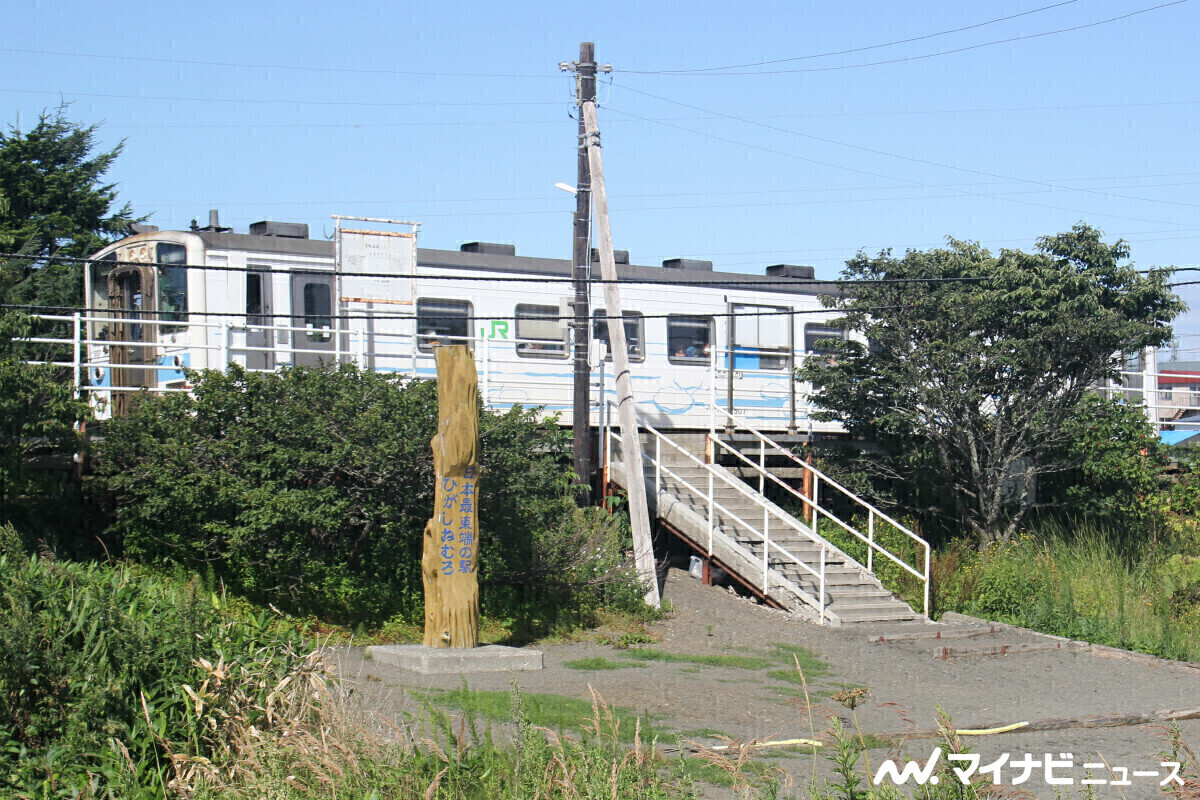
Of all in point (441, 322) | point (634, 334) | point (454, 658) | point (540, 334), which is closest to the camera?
point (454, 658)

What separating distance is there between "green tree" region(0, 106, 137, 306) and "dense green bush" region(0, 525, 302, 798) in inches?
861

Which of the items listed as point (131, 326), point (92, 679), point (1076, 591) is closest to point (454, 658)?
point (92, 679)

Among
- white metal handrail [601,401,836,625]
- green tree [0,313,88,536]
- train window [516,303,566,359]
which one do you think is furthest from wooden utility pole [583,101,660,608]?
green tree [0,313,88,536]

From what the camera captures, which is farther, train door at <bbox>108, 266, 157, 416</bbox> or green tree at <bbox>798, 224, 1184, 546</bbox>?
green tree at <bbox>798, 224, 1184, 546</bbox>

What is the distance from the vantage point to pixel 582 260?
16.0 m

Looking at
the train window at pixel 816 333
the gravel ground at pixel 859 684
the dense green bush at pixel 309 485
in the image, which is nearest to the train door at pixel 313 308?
the dense green bush at pixel 309 485

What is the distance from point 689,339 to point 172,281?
8023 millimetres

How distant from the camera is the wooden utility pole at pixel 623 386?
15.2 metres

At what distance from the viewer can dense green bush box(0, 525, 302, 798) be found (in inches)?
250

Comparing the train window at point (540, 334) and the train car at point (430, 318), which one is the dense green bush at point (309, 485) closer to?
the train car at point (430, 318)

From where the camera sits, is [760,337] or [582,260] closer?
[582,260]

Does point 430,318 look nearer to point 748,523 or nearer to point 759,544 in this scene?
point 748,523

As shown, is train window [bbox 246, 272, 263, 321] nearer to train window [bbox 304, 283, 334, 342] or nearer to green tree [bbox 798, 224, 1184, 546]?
train window [bbox 304, 283, 334, 342]

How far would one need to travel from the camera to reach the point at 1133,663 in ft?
44.7
